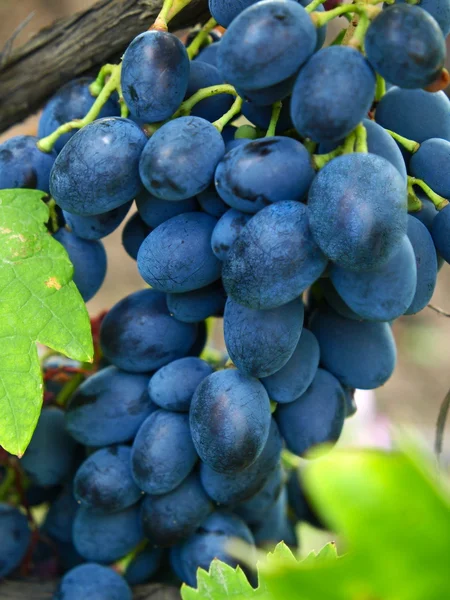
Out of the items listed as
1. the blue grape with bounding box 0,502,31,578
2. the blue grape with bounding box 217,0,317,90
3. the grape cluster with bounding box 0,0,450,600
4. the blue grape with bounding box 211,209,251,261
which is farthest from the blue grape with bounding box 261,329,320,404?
the blue grape with bounding box 0,502,31,578

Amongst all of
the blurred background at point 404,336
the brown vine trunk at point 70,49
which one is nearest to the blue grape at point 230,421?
the brown vine trunk at point 70,49

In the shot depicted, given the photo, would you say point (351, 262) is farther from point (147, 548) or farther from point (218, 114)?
point (147, 548)

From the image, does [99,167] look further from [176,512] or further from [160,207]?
[176,512]

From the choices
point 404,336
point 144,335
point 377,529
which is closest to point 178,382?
point 144,335

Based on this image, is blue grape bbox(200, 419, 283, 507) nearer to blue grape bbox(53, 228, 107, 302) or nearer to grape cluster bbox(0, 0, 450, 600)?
grape cluster bbox(0, 0, 450, 600)

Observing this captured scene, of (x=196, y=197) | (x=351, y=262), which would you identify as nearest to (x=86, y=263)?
(x=196, y=197)

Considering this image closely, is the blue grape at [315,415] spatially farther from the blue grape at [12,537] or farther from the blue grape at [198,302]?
the blue grape at [12,537]
